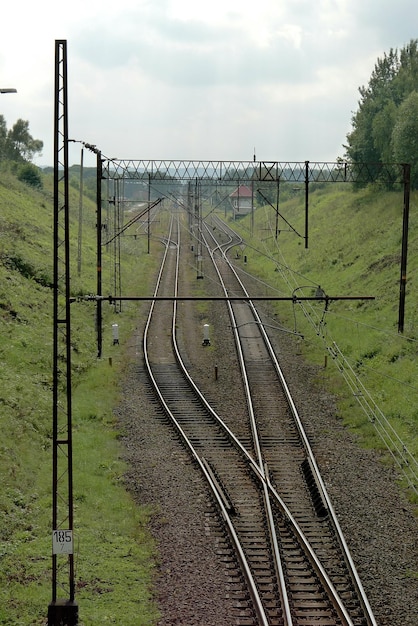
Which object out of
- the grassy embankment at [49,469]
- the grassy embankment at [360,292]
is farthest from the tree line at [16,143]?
the grassy embankment at [49,469]

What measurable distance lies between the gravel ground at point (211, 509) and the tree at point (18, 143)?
65014 mm

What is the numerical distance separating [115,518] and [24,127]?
80270 mm

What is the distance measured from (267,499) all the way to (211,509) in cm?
125

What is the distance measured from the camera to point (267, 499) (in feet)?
56.9

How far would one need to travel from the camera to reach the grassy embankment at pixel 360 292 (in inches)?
989

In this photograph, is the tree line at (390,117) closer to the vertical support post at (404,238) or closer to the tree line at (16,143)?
the vertical support post at (404,238)

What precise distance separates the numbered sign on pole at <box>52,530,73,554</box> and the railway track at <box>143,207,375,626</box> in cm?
291

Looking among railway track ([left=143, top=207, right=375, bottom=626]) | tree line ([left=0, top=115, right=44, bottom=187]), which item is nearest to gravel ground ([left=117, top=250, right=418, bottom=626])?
railway track ([left=143, top=207, right=375, bottom=626])

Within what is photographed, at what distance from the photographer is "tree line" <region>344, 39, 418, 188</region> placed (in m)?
50.9

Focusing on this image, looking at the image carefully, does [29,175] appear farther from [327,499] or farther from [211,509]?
[327,499]

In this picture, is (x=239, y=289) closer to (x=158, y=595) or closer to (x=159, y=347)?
(x=159, y=347)

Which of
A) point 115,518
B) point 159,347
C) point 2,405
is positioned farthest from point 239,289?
point 115,518

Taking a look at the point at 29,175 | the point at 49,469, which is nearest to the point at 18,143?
the point at 29,175

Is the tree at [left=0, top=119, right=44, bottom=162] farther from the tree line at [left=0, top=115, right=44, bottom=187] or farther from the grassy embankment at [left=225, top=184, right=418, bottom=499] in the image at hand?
the grassy embankment at [left=225, top=184, right=418, bottom=499]
